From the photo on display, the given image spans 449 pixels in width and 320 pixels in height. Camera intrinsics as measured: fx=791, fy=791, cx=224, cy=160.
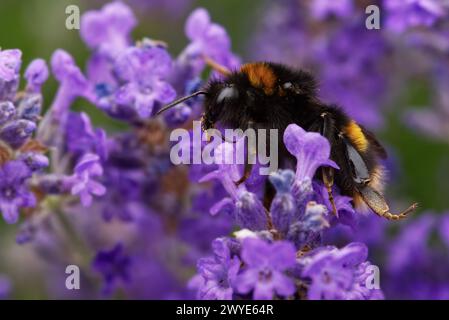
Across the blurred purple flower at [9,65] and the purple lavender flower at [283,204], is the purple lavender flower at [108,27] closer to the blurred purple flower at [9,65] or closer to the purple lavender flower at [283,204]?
the blurred purple flower at [9,65]

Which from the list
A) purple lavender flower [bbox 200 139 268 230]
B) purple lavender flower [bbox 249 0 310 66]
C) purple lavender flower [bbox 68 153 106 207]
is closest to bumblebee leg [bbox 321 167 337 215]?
purple lavender flower [bbox 200 139 268 230]

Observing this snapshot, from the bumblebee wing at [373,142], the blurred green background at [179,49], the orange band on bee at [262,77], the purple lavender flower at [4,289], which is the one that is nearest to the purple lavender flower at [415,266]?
the blurred green background at [179,49]

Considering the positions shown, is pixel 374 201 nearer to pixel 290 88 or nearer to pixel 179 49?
pixel 290 88

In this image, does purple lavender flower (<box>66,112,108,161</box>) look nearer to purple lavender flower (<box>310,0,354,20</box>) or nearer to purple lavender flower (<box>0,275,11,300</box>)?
purple lavender flower (<box>0,275,11,300</box>)

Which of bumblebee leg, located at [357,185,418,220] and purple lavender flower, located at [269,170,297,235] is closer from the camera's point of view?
purple lavender flower, located at [269,170,297,235]

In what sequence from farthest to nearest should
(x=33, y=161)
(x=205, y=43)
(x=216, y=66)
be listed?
1. (x=205, y=43)
2. (x=216, y=66)
3. (x=33, y=161)

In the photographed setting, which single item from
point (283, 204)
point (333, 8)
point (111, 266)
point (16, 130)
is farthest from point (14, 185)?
point (333, 8)
